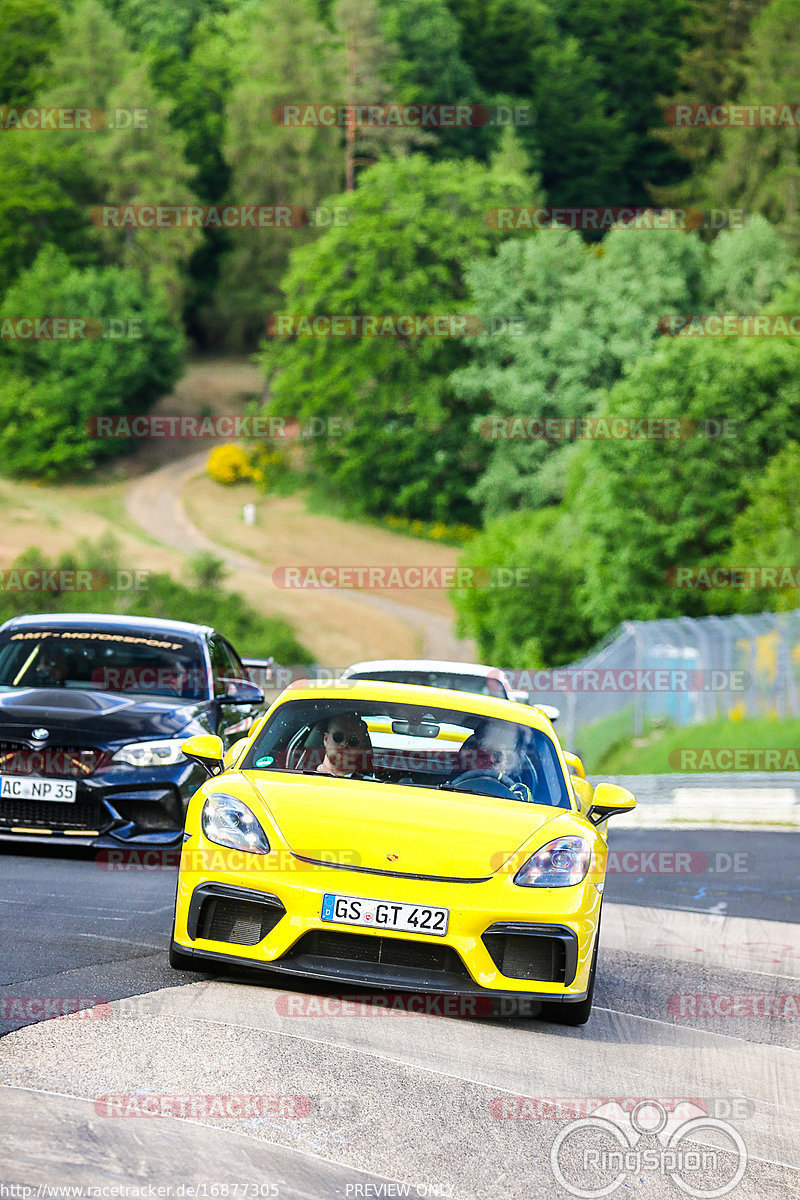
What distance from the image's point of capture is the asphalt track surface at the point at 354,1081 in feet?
16.3

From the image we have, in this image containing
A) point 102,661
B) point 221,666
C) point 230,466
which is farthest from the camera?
point 230,466

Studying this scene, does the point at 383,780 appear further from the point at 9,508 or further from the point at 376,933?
the point at 9,508

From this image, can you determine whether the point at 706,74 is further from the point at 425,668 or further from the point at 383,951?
the point at 383,951

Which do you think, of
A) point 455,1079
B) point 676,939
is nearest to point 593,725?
point 676,939

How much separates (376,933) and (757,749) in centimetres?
2117

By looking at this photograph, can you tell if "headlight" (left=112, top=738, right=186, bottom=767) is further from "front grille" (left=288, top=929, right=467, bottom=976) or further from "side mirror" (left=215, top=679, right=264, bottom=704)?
"front grille" (left=288, top=929, right=467, bottom=976)

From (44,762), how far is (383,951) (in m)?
4.77

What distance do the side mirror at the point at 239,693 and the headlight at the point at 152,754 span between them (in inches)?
49.5

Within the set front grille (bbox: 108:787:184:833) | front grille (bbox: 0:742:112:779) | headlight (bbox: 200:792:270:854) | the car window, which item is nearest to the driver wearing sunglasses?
headlight (bbox: 200:792:270:854)

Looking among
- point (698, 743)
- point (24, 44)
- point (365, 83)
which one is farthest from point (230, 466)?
point (698, 743)

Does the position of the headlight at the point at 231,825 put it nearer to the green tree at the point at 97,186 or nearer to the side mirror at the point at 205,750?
the side mirror at the point at 205,750

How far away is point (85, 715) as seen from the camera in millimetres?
11562

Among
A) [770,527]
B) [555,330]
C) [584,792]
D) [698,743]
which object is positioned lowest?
[770,527]

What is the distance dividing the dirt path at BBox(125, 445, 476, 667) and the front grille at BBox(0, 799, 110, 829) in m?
54.1
